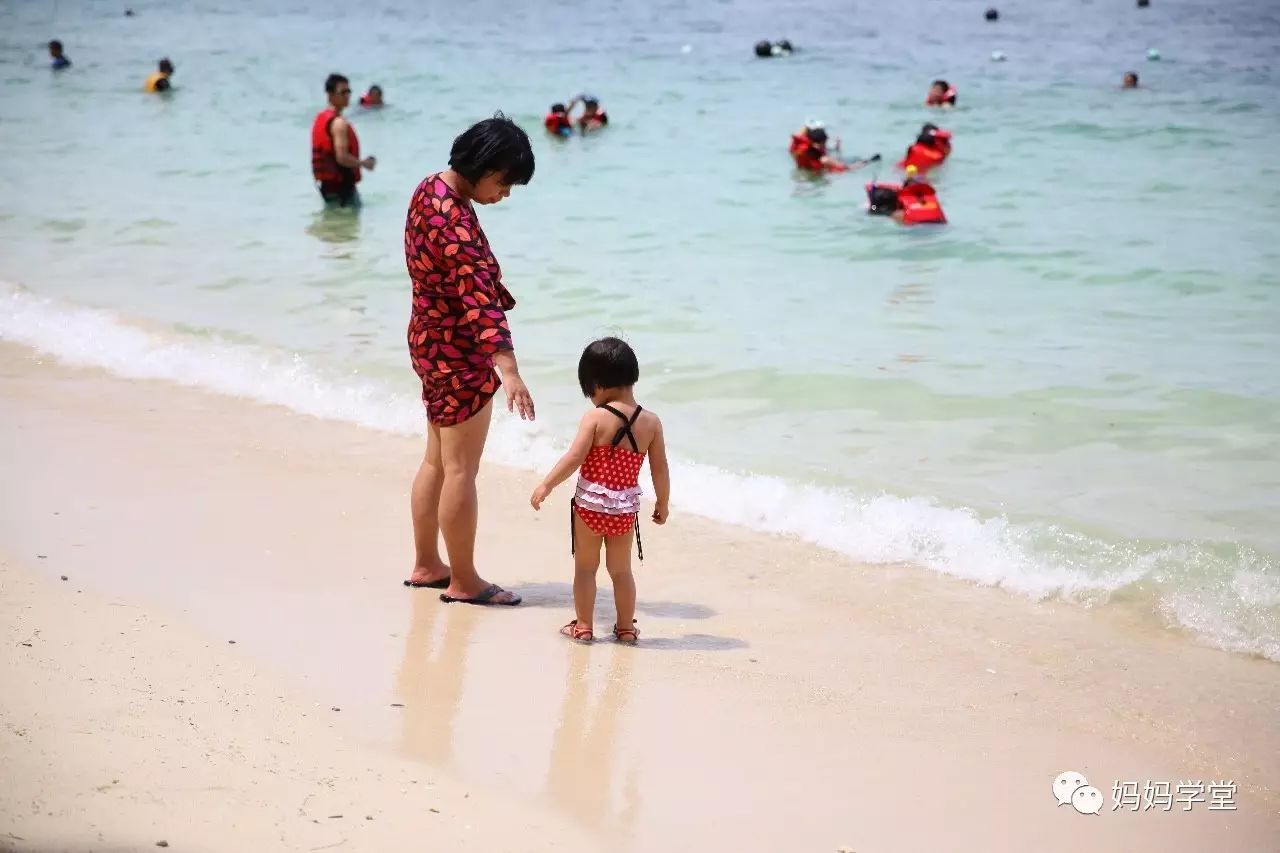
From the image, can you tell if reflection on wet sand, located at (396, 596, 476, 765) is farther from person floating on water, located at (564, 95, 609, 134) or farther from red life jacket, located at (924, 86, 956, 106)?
red life jacket, located at (924, 86, 956, 106)

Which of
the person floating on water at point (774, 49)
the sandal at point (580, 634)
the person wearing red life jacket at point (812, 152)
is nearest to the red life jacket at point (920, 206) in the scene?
the person wearing red life jacket at point (812, 152)

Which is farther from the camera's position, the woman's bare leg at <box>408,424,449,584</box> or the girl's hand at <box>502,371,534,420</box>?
the woman's bare leg at <box>408,424,449,584</box>

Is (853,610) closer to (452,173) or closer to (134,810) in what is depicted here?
(452,173)

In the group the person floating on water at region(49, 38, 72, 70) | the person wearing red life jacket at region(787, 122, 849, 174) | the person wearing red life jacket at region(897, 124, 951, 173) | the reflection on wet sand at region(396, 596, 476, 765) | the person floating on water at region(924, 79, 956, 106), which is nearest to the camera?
the reflection on wet sand at region(396, 596, 476, 765)

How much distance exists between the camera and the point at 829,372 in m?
7.78

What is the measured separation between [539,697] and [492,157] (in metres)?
1.62

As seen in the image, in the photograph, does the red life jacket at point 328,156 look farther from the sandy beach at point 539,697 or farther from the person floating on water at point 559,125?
the sandy beach at point 539,697

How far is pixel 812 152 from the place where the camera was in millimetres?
15070

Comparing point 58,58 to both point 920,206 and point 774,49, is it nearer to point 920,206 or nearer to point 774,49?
point 774,49

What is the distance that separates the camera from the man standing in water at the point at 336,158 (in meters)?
12.4

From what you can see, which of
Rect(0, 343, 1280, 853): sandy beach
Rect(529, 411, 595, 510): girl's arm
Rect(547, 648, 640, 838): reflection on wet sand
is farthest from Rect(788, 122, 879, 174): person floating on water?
Rect(547, 648, 640, 838): reflection on wet sand

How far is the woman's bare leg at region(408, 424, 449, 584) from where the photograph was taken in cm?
448

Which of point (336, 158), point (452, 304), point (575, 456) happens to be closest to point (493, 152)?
point (452, 304)

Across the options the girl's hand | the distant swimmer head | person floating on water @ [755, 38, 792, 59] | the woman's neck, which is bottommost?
the girl's hand
